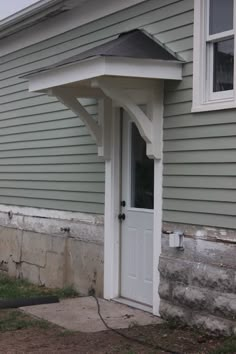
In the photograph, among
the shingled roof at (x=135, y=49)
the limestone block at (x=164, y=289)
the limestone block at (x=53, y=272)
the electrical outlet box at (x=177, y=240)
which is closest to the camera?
the shingled roof at (x=135, y=49)

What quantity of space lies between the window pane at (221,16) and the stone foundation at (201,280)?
201cm

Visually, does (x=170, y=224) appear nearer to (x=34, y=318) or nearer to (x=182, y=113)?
(x=182, y=113)

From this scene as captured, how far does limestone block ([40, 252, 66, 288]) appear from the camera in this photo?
9.19m

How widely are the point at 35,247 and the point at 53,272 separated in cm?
74

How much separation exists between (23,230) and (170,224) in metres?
4.08

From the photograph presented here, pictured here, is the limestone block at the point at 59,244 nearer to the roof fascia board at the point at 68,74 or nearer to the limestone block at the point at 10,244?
the limestone block at the point at 10,244

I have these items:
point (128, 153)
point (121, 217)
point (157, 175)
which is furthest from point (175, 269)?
point (128, 153)

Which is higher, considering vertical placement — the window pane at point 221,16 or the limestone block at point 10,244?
the window pane at point 221,16

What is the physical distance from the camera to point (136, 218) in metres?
7.76

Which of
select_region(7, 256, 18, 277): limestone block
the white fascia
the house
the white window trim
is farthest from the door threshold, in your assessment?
select_region(7, 256, 18, 277): limestone block

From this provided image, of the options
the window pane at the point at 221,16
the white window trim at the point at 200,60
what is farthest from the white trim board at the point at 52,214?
the window pane at the point at 221,16

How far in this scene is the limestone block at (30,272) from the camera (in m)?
9.87

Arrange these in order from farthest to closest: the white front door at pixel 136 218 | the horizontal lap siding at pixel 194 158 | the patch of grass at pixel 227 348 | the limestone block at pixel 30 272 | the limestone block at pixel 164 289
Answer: the limestone block at pixel 30 272
the white front door at pixel 136 218
the limestone block at pixel 164 289
the horizontal lap siding at pixel 194 158
the patch of grass at pixel 227 348

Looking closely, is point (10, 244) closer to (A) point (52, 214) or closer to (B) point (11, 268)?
(B) point (11, 268)
